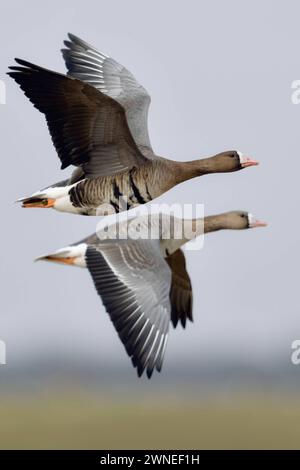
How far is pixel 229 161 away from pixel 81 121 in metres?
2.05

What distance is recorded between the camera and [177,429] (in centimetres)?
2714

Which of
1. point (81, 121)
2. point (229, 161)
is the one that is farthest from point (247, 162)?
point (81, 121)

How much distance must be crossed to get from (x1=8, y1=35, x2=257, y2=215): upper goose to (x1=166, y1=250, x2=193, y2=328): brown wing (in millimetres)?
677

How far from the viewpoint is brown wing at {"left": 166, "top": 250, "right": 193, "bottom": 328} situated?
13.8 m

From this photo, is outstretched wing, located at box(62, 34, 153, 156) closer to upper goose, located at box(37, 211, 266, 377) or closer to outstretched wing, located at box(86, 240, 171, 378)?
upper goose, located at box(37, 211, 266, 377)

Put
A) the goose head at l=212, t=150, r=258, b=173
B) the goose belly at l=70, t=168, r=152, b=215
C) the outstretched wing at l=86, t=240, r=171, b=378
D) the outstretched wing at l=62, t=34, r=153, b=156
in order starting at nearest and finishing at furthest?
the outstretched wing at l=86, t=240, r=171, b=378 < the goose belly at l=70, t=168, r=152, b=215 < the goose head at l=212, t=150, r=258, b=173 < the outstretched wing at l=62, t=34, r=153, b=156

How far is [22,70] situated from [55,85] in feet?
1.14

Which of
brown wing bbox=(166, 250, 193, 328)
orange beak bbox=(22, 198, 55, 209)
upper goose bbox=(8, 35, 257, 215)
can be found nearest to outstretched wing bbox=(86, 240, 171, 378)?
brown wing bbox=(166, 250, 193, 328)

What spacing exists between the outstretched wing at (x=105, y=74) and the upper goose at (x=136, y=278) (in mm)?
2299

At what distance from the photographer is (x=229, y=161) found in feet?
48.8

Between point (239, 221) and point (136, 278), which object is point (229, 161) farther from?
point (136, 278)

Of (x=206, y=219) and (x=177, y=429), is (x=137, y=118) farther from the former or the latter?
(x=177, y=429)

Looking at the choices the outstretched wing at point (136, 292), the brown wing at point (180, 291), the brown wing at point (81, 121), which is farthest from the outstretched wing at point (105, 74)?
the outstretched wing at point (136, 292)
